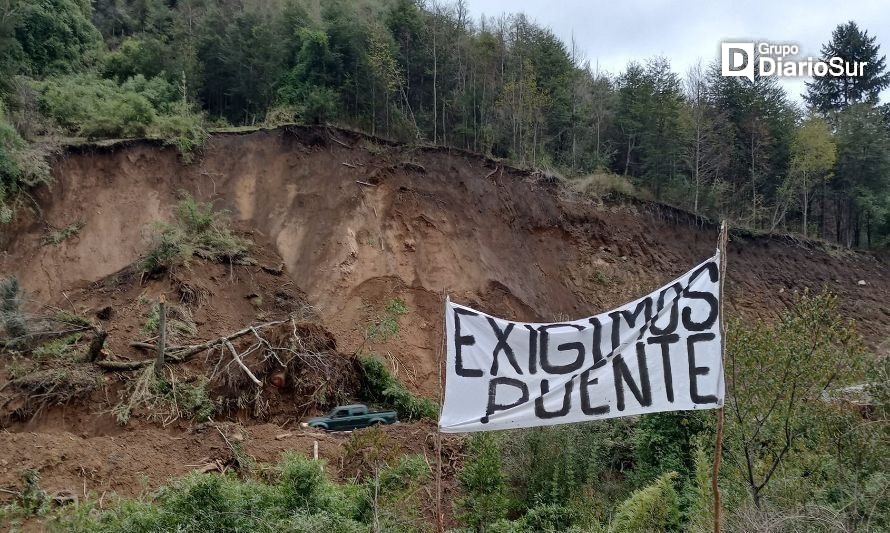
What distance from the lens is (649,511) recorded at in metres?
8.13

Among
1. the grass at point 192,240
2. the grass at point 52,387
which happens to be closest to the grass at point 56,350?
the grass at point 52,387

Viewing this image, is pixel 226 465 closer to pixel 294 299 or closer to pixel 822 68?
pixel 294 299

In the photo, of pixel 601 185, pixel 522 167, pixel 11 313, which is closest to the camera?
pixel 11 313

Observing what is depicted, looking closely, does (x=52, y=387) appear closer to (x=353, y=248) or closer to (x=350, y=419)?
(x=350, y=419)

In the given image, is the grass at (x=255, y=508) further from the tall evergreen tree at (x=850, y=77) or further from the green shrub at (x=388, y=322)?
the tall evergreen tree at (x=850, y=77)

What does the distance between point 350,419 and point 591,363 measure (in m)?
7.08

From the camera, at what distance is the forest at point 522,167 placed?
26.4 feet

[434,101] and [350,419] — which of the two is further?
[434,101]

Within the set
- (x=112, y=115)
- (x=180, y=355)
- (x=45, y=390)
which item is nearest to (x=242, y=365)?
(x=180, y=355)

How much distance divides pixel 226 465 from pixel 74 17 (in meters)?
19.5

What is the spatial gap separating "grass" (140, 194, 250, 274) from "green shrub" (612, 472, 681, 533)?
12606 millimetres

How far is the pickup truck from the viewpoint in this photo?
1266 centimetres

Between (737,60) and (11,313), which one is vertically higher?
(737,60)

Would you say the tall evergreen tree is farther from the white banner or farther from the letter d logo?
the white banner
